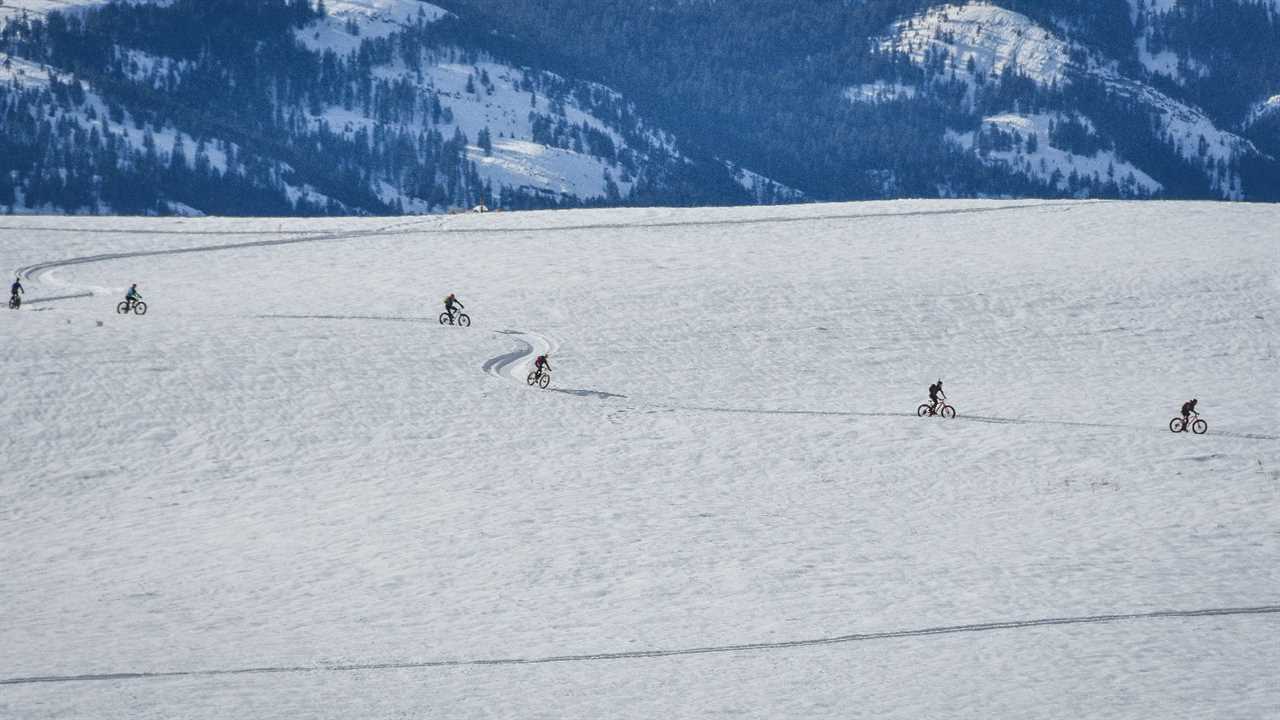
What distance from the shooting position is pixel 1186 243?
79938 mm

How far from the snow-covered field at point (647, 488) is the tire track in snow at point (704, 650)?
0.33ft

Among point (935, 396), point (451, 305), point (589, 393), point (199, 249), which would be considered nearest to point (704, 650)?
point (935, 396)

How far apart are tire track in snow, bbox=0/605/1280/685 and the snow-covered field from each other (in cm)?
10

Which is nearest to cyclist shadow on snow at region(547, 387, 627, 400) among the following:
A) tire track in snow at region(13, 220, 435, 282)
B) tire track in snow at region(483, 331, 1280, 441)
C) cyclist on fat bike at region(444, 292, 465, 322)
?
tire track in snow at region(483, 331, 1280, 441)

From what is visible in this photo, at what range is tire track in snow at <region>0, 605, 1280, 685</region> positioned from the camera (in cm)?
2883

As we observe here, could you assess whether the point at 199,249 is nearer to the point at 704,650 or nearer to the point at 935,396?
the point at 935,396

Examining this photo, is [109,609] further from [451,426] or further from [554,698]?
[451,426]

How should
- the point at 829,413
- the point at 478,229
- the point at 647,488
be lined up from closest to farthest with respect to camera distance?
the point at 647,488, the point at 829,413, the point at 478,229

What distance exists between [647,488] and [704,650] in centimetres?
1167

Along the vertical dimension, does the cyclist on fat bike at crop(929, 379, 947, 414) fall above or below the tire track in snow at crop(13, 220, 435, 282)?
below

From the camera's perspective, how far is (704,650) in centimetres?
3031

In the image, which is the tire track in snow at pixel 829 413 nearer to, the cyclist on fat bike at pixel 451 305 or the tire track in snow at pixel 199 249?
the cyclist on fat bike at pixel 451 305

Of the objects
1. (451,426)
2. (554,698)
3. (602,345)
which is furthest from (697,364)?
(554,698)

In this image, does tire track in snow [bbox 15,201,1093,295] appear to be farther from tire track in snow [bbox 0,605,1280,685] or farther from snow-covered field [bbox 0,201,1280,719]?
tire track in snow [bbox 0,605,1280,685]
